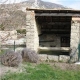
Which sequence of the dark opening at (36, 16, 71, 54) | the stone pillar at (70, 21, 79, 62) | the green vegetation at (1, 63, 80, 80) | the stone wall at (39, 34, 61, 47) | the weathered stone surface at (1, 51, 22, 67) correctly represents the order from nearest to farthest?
the green vegetation at (1, 63, 80, 80) → the weathered stone surface at (1, 51, 22, 67) → the stone pillar at (70, 21, 79, 62) → the dark opening at (36, 16, 71, 54) → the stone wall at (39, 34, 61, 47)

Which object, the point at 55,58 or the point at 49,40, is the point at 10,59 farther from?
the point at 49,40

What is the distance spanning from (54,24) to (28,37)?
3208mm

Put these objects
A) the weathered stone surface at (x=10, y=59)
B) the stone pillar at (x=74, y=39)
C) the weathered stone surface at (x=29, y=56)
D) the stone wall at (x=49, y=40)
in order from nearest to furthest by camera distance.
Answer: the weathered stone surface at (x=10, y=59), the weathered stone surface at (x=29, y=56), the stone pillar at (x=74, y=39), the stone wall at (x=49, y=40)

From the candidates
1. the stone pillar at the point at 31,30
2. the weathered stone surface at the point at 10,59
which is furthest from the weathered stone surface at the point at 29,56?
the weathered stone surface at the point at 10,59

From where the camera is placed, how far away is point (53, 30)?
15656mm

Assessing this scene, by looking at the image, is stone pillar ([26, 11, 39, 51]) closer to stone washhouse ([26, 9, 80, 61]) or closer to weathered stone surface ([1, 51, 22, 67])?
stone washhouse ([26, 9, 80, 61])

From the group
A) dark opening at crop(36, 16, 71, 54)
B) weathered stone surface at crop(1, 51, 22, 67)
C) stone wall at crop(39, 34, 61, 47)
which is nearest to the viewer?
weathered stone surface at crop(1, 51, 22, 67)

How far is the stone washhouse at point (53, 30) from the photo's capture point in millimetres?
12016

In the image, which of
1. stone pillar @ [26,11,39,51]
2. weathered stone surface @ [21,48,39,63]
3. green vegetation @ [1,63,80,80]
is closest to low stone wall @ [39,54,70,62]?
stone pillar @ [26,11,39,51]

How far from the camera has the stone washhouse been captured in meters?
12.0

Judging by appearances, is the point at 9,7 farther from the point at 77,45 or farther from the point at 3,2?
the point at 77,45

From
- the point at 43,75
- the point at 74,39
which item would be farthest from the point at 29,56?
the point at 43,75

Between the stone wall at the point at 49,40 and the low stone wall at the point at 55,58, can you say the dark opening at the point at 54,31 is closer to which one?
the stone wall at the point at 49,40

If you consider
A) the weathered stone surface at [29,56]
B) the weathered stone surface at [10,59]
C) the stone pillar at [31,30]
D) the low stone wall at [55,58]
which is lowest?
the low stone wall at [55,58]
